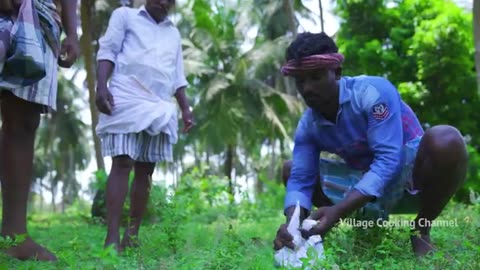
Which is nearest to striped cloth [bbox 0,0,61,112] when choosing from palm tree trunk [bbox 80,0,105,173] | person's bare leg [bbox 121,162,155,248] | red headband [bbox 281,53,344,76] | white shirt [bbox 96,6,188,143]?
white shirt [bbox 96,6,188,143]

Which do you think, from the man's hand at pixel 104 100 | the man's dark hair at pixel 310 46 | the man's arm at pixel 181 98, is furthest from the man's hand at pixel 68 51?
the man's dark hair at pixel 310 46

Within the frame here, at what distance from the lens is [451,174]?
2.83 metres

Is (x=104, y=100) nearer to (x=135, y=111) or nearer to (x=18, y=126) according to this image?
(x=135, y=111)

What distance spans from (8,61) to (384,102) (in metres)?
1.60

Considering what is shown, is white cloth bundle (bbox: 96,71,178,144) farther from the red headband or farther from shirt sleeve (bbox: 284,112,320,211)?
the red headband

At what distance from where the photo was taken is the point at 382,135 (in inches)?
105

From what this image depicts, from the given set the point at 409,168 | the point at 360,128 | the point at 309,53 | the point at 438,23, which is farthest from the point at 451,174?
the point at 438,23

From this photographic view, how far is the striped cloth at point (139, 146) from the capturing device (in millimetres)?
3477

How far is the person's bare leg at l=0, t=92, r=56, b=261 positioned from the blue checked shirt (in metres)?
1.29

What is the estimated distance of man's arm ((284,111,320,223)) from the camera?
2.86m

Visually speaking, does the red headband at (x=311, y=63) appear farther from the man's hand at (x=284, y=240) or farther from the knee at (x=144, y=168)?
the knee at (x=144, y=168)

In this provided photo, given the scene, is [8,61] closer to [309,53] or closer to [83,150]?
[309,53]

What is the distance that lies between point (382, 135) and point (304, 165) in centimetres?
45

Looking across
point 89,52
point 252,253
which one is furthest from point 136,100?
point 89,52
